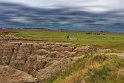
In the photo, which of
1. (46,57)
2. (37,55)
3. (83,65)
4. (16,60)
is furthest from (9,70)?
(83,65)

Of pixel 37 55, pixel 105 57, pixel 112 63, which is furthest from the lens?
pixel 37 55

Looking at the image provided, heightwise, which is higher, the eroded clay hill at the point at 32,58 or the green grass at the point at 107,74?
the green grass at the point at 107,74

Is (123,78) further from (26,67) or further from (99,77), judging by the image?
(26,67)

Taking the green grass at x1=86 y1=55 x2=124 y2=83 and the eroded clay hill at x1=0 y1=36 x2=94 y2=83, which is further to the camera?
the eroded clay hill at x1=0 y1=36 x2=94 y2=83

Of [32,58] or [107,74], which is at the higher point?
[107,74]

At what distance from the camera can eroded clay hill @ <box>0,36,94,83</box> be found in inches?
2790

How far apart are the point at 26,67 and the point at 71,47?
26791 mm

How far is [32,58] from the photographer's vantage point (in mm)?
108062

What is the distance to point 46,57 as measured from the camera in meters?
94.5

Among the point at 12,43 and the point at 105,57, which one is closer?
the point at 105,57

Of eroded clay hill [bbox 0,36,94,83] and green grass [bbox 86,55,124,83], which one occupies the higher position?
green grass [bbox 86,55,124,83]

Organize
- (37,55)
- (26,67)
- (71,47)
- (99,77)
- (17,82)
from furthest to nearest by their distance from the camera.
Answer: (26,67) < (37,55) < (71,47) < (17,82) < (99,77)

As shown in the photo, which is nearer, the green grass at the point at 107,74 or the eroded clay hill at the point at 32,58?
the green grass at the point at 107,74

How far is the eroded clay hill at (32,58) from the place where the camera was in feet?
233
